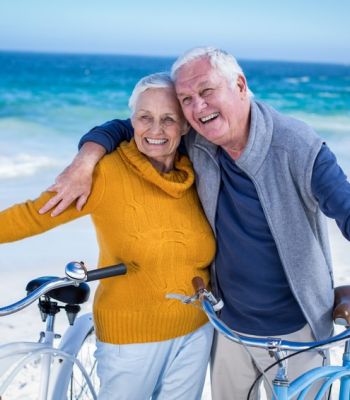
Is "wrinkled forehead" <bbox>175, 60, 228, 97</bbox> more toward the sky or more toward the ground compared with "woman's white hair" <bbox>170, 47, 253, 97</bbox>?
more toward the ground

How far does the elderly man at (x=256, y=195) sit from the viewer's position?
2170 millimetres

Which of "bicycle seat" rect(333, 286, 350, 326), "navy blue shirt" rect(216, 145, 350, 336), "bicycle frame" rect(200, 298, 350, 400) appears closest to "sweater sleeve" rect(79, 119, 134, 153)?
"navy blue shirt" rect(216, 145, 350, 336)

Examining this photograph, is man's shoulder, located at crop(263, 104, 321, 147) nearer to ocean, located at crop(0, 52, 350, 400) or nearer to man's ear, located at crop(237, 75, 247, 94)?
man's ear, located at crop(237, 75, 247, 94)

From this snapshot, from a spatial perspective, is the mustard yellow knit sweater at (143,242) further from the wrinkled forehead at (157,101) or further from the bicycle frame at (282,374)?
the bicycle frame at (282,374)

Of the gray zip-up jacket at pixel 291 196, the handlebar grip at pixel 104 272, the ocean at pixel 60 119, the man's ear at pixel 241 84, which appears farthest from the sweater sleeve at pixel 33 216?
the ocean at pixel 60 119

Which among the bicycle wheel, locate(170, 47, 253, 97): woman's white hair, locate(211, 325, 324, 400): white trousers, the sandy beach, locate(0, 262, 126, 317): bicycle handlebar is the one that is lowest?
the sandy beach

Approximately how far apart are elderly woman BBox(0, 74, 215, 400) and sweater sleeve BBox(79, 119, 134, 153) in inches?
1.7

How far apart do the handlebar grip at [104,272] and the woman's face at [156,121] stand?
395 millimetres

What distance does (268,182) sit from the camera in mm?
2209

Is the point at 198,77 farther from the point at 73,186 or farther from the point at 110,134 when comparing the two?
the point at 73,186

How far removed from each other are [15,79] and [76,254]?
23107 mm

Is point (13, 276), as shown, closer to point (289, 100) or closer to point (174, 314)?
point (174, 314)

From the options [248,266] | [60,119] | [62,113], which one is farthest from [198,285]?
[62,113]

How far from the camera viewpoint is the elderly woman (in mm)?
2213
